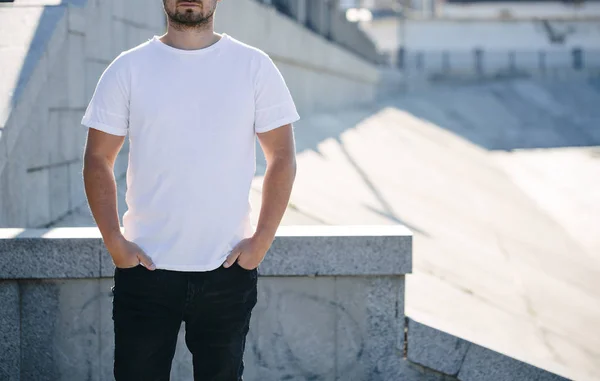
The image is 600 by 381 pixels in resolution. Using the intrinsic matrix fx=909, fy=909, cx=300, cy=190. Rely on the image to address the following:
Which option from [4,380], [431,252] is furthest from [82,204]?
[431,252]

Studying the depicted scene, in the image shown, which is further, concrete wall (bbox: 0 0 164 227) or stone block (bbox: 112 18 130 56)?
stone block (bbox: 112 18 130 56)

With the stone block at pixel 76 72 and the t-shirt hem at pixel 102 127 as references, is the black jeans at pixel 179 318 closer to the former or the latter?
the t-shirt hem at pixel 102 127

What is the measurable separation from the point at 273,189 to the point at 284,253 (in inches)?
62.8

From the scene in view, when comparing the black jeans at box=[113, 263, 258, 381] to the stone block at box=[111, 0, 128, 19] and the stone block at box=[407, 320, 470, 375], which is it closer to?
the stone block at box=[407, 320, 470, 375]

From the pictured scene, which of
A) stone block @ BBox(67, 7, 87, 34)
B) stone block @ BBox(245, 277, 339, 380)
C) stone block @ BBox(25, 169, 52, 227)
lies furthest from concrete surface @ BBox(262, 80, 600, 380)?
stone block @ BBox(67, 7, 87, 34)

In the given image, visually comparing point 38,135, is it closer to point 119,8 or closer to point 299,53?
point 119,8

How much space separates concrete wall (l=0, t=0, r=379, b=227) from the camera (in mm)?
5102

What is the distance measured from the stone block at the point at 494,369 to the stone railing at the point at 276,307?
0.38m

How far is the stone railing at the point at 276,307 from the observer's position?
14.8ft

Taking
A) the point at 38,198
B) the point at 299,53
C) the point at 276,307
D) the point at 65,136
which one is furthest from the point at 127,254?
the point at 299,53

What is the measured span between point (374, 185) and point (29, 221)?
19.0 feet

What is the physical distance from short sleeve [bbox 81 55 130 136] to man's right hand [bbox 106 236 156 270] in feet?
1.19

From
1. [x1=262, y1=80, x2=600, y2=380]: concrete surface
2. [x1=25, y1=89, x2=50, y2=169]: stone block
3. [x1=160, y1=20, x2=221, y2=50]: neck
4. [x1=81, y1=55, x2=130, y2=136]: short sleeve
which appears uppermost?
[x1=160, y1=20, x2=221, y2=50]: neck

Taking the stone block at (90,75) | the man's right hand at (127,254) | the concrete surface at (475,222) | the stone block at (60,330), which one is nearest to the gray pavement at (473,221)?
the concrete surface at (475,222)
